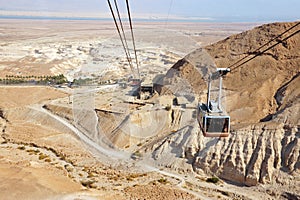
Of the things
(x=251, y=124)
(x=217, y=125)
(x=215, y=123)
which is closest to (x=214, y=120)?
(x=215, y=123)

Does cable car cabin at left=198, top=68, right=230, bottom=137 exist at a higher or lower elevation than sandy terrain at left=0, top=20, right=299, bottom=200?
higher

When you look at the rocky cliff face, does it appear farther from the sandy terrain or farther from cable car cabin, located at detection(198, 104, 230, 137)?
cable car cabin, located at detection(198, 104, 230, 137)

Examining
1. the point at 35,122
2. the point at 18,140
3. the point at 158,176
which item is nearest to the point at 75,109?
the point at 35,122

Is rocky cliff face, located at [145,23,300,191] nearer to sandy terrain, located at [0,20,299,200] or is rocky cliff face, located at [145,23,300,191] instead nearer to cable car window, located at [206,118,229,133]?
sandy terrain, located at [0,20,299,200]

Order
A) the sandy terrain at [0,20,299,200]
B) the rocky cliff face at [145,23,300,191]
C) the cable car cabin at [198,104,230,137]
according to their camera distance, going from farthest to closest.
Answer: the rocky cliff face at [145,23,300,191], the sandy terrain at [0,20,299,200], the cable car cabin at [198,104,230,137]

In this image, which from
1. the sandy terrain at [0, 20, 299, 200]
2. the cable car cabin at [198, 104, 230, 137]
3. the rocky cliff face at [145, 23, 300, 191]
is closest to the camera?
the cable car cabin at [198, 104, 230, 137]

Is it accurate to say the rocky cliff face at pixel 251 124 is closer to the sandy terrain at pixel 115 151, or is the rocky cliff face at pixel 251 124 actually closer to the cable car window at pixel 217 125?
the sandy terrain at pixel 115 151

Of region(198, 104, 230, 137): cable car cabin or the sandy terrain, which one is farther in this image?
the sandy terrain

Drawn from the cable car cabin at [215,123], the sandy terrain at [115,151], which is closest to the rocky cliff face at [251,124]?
the sandy terrain at [115,151]

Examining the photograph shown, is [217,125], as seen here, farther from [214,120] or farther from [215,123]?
[214,120]

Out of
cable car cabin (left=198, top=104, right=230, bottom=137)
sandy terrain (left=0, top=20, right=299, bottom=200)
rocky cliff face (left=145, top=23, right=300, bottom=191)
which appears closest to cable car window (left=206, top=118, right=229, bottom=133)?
cable car cabin (left=198, top=104, right=230, bottom=137)
